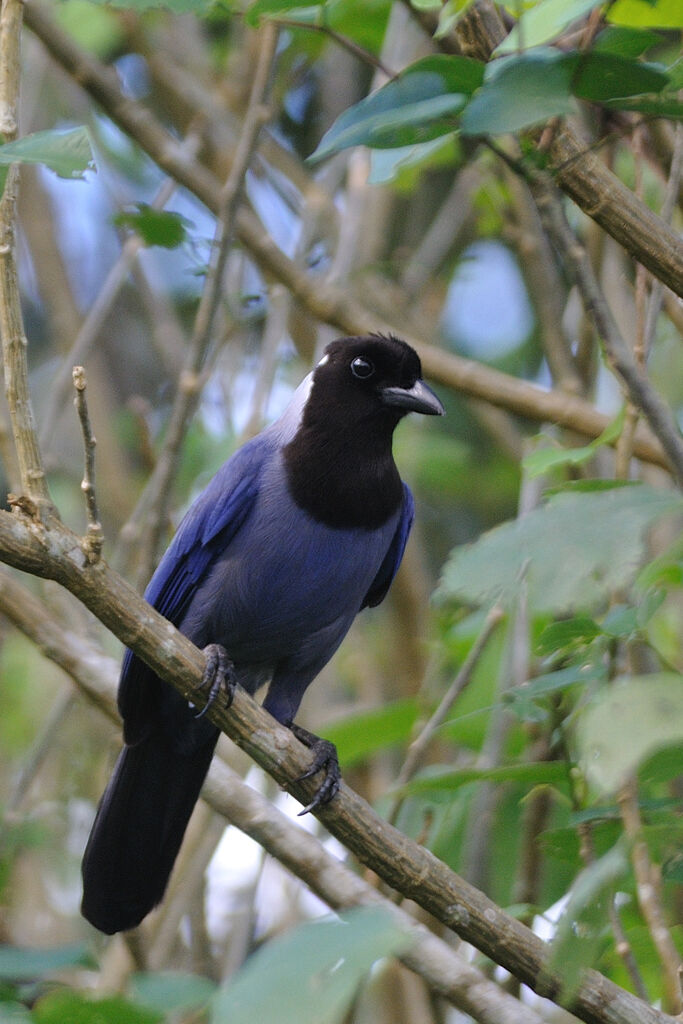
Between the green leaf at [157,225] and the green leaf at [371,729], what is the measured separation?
5.92 ft

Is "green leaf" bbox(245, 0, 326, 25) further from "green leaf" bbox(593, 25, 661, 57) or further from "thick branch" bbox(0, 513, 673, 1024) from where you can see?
"thick branch" bbox(0, 513, 673, 1024)

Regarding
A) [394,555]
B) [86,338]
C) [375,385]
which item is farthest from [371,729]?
[86,338]

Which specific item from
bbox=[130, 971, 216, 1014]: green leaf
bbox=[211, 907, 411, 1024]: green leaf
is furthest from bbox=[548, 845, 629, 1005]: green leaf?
bbox=[130, 971, 216, 1014]: green leaf

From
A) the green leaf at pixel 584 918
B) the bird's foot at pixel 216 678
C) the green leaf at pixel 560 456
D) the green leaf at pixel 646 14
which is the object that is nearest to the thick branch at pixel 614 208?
the green leaf at pixel 646 14

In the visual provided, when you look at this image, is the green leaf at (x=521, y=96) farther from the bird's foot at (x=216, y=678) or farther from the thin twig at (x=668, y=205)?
the bird's foot at (x=216, y=678)

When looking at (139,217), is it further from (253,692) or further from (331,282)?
(253,692)

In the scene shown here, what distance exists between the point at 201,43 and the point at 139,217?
8.63 feet

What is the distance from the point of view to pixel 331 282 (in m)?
4.91

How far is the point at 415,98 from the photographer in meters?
1.98

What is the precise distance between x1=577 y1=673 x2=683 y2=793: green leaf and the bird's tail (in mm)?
2591

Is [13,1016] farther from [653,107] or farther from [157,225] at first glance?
[157,225]

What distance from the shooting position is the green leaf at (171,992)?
2184 millimetres

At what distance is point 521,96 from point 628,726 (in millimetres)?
942

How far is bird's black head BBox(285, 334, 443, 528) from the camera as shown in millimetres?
3814
